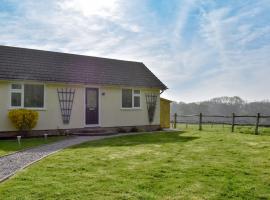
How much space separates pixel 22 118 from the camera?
46.1ft

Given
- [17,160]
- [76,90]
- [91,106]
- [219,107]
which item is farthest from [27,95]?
[219,107]

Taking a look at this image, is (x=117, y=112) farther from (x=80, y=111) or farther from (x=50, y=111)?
(x=50, y=111)

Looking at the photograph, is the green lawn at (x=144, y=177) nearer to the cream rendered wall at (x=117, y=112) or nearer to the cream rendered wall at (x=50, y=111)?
the cream rendered wall at (x=50, y=111)

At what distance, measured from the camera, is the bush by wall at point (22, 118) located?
46.0 feet

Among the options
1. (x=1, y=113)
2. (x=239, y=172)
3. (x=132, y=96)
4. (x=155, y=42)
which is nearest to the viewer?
(x=239, y=172)

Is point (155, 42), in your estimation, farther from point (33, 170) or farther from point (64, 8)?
point (33, 170)

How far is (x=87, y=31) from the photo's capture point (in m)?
14.5

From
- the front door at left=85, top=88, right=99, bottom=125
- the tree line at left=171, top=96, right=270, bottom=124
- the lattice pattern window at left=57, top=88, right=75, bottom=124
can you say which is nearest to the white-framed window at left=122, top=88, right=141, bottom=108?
the front door at left=85, top=88, right=99, bottom=125

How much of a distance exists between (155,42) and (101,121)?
17.8 ft

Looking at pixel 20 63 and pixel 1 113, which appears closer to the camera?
pixel 1 113

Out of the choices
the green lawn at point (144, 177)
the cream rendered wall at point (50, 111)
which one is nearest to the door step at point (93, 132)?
the cream rendered wall at point (50, 111)

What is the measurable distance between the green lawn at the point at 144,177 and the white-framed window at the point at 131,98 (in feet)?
30.4

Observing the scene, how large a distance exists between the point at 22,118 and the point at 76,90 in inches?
136

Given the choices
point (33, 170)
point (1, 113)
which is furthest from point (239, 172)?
point (1, 113)
